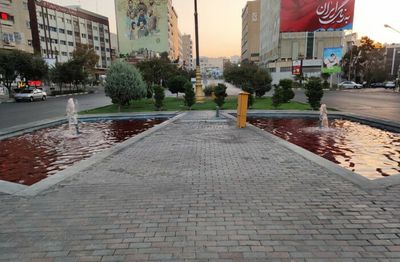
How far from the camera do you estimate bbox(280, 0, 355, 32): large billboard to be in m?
53.2

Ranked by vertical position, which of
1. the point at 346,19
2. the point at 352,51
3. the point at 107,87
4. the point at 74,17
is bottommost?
the point at 107,87

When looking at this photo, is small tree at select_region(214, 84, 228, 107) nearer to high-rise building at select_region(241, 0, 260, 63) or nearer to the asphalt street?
the asphalt street

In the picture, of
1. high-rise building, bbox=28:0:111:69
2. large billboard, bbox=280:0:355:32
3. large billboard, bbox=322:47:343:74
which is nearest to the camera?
large billboard, bbox=322:47:343:74

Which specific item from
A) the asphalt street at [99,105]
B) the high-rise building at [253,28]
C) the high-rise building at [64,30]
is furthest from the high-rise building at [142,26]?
the asphalt street at [99,105]

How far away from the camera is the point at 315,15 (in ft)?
178

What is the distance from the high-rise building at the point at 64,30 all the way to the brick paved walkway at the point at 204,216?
230 feet

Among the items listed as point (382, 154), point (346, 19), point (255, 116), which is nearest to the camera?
point (382, 154)

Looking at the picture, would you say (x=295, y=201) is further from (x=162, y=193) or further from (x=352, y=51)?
(x=352, y=51)

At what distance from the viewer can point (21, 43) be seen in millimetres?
53844

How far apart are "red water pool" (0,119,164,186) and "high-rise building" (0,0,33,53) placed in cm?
4742

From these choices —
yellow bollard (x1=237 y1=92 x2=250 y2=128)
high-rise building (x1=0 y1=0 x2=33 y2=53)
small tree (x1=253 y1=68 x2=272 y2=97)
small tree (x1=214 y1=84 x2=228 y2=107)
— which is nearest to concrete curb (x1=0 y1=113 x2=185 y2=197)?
yellow bollard (x1=237 y1=92 x2=250 y2=128)

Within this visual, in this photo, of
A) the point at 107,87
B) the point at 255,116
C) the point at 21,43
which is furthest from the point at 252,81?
the point at 21,43

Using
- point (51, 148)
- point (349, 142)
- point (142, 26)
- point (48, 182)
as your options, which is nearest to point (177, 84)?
point (51, 148)

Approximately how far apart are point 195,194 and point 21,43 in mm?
60773
